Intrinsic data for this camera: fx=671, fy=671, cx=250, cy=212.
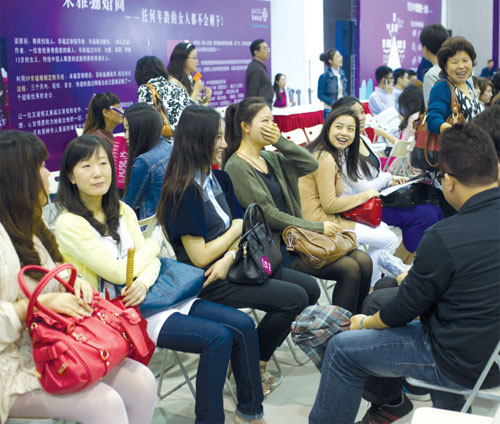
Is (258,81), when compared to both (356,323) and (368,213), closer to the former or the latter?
(368,213)

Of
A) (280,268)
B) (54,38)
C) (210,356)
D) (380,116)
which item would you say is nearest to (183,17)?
(54,38)

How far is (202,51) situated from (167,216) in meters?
6.87

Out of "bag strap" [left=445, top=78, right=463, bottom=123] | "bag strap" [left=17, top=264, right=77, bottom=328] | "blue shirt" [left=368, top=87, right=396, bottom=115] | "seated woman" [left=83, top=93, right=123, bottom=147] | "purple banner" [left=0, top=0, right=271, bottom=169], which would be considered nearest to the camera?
"bag strap" [left=17, top=264, right=77, bottom=328]

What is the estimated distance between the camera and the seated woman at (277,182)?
3146mm

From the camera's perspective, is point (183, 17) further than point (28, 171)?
Yes

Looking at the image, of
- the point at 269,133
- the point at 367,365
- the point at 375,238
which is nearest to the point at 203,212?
the point at 269,133

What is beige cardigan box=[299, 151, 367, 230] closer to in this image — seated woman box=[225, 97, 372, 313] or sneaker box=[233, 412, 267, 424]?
seated woman box=[225, 97, 372, 313]

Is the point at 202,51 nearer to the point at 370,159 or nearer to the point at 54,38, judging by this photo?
the point at 54,38

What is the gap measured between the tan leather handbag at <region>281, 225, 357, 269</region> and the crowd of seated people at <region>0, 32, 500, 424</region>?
6 cm

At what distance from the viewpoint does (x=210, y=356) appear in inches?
93.8

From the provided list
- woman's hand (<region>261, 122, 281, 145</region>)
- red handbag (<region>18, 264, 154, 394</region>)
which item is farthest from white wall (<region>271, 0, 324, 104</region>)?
red handbag (<region>18, 264, 154, 394</region>)

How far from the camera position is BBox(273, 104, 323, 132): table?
8.56 meters

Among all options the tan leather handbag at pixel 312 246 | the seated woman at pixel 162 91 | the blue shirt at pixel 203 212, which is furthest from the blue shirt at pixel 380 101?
the blue shirt at pixel 203 212

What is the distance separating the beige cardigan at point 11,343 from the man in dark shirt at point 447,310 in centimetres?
94
